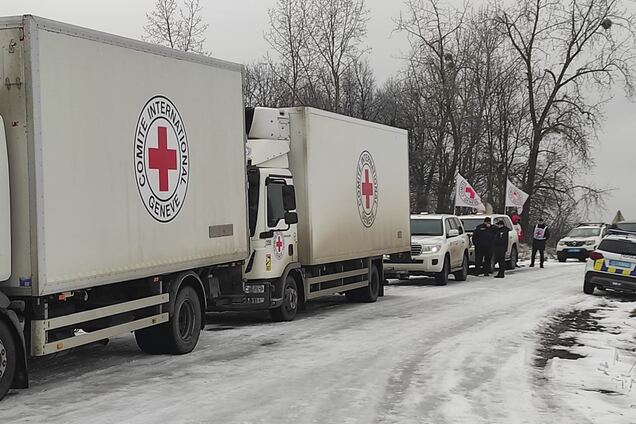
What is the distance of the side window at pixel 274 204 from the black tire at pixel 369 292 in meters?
4.28

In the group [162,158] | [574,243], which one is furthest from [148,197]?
[574,243]

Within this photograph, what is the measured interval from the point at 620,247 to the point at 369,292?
6062mm

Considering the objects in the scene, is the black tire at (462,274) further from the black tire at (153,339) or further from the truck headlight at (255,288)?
the black tire at (153,339)

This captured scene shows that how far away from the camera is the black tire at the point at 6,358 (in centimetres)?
770

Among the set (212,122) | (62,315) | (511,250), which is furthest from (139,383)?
(511,250)

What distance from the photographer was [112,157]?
901 cm

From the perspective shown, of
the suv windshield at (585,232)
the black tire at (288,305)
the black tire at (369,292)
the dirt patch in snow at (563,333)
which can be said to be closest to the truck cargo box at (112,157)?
the black tire at (288,305)

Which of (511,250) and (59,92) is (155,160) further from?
(511,250)

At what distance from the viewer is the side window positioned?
539 inches

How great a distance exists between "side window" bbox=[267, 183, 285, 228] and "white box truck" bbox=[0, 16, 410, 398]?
24mm

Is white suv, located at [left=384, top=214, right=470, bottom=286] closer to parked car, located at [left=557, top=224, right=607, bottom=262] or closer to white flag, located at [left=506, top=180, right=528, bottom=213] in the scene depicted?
parked car, located at [left=557, top=224, right=607, bottom=262]

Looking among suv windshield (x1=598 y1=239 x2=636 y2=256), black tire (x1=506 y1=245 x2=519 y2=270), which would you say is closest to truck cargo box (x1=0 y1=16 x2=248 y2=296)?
suv windshield (x1=598 y1=239 x2=636 y2=256)

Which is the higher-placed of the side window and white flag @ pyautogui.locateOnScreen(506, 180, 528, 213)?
white flag @ pyautogui.locateOnScreen(506, 180, 528, 213)

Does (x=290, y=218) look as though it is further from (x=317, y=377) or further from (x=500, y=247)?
(x=500, y=247)
